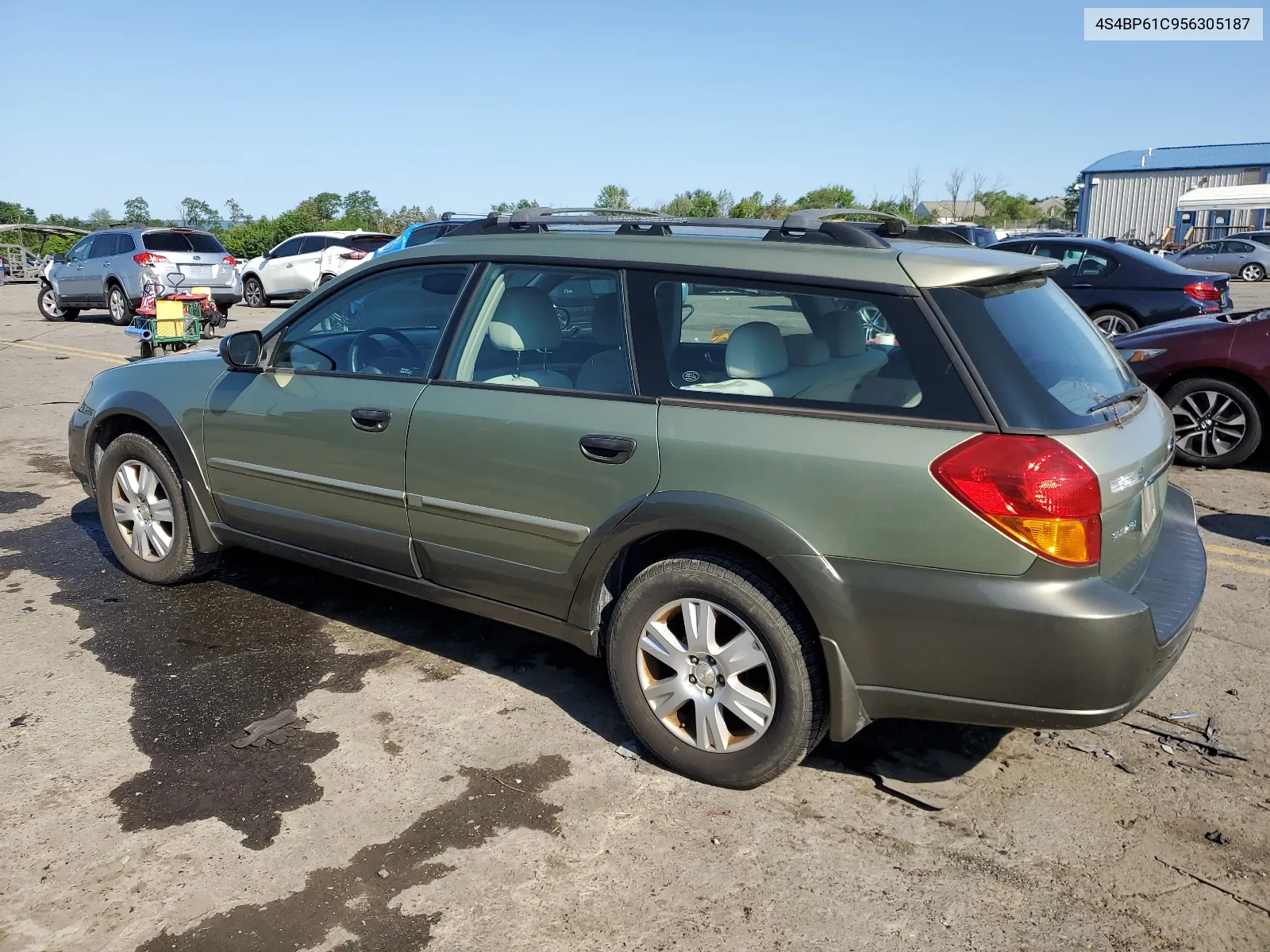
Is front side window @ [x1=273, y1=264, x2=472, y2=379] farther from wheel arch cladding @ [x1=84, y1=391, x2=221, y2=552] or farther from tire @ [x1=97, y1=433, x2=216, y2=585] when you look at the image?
tire @ [x1=97, y1=433, x2=216, y2=585]

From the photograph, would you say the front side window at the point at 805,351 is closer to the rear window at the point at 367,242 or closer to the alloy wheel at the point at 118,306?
the alloy wheel at the point at 118,306

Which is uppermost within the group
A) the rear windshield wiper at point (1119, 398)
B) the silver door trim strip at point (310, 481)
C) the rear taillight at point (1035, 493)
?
the rear windshield wiper at point (1119, 398)

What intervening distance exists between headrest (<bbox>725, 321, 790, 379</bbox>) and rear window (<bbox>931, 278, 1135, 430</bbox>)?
560 millimetres

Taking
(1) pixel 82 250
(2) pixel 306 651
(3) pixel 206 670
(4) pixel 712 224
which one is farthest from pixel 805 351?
(1) pixel 82 250

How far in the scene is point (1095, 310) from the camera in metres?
12.6

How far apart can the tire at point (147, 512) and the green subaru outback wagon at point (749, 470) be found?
2.30ft

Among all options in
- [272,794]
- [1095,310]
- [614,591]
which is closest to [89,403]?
[272,794]

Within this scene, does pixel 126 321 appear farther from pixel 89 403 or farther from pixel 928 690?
pixel 928 690

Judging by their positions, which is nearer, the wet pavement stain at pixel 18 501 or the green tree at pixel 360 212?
the wet pavement stain at pixel 18 501

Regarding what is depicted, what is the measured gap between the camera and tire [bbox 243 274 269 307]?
22.8 meters

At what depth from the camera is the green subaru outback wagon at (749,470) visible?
2.91 m

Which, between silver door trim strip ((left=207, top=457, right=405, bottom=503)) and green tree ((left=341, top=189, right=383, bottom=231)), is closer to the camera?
silver door trim strip ((left=207, top=457, right=405, bottom=503))

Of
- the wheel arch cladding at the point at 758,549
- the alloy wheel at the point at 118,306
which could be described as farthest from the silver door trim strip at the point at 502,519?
the alloy wheel at the point at 118,306

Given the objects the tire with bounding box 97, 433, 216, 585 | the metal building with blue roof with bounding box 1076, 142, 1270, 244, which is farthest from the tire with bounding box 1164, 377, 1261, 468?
the metal building with blue roof with bounding box 1076, 142, 1270, 244
